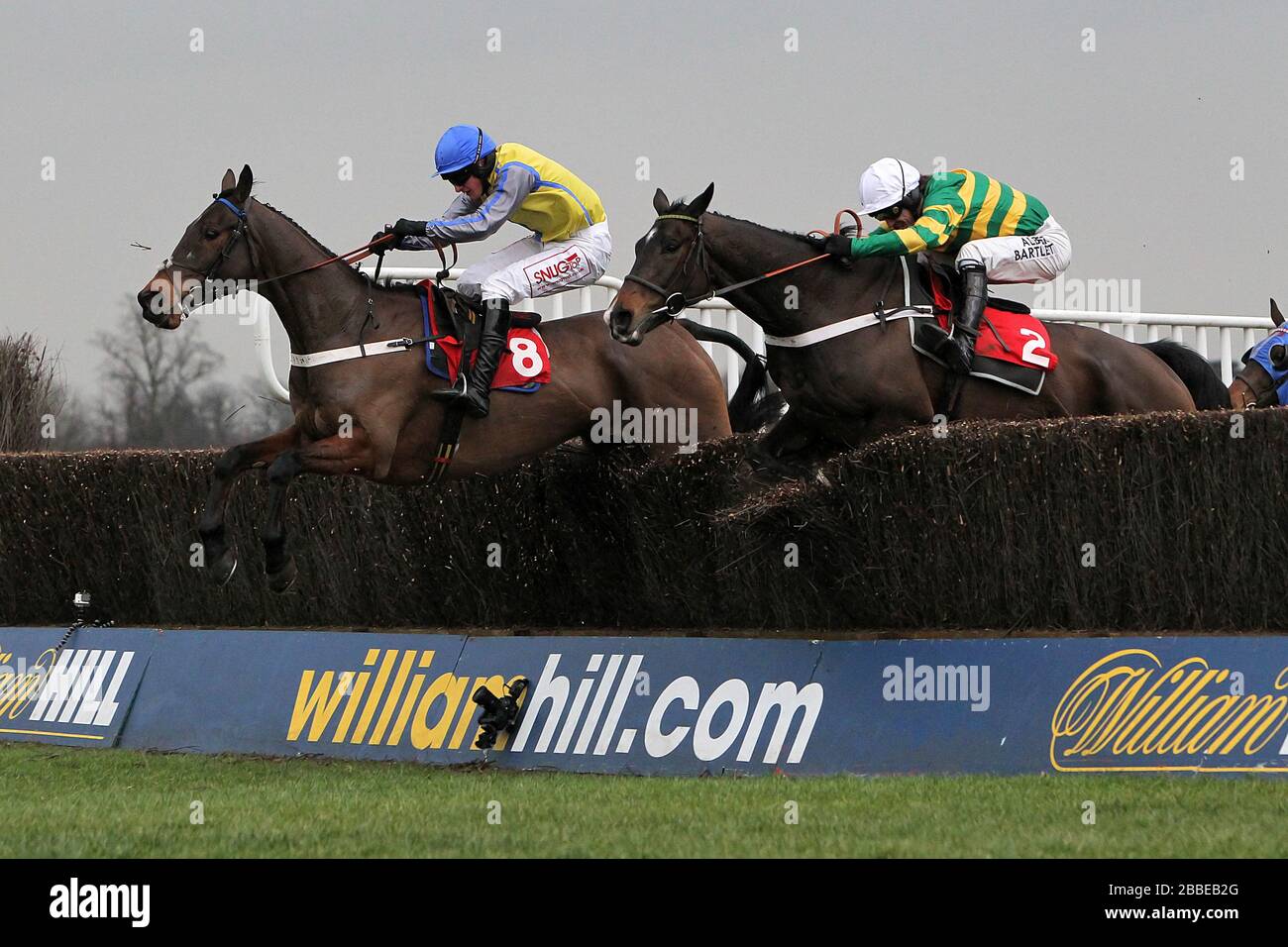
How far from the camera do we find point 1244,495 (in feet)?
24.5

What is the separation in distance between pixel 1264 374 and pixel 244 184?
21.8 feet

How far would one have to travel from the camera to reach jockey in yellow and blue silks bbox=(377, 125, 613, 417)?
9.39 metres

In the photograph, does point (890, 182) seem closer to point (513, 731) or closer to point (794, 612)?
point (794, 612)

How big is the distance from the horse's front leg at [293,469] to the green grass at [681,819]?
4.48ft

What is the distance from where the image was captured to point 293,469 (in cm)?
888

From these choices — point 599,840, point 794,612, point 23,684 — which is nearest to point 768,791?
point 599,840

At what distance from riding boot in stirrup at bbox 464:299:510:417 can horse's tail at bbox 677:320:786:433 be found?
1484mm

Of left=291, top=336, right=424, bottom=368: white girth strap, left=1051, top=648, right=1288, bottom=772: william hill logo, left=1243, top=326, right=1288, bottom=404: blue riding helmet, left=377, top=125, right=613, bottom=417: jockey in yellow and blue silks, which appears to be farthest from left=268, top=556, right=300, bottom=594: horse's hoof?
left=1243, top=326, right=1288, bottom=404: blue riding helmet

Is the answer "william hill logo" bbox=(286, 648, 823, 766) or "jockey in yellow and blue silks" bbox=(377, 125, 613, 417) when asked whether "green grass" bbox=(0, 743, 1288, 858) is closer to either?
"william hill logo" bbox=(286, 648, 823, 766)

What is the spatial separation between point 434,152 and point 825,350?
2361 mm

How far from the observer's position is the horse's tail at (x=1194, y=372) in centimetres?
1068

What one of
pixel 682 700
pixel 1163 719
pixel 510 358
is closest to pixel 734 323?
pixel 510 358

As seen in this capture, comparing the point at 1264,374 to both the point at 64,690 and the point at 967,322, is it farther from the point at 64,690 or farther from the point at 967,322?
the point at 64,690

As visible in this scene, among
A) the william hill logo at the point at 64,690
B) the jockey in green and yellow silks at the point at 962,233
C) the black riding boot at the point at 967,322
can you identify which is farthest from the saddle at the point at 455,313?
the william hill logo at the point at 64,690
